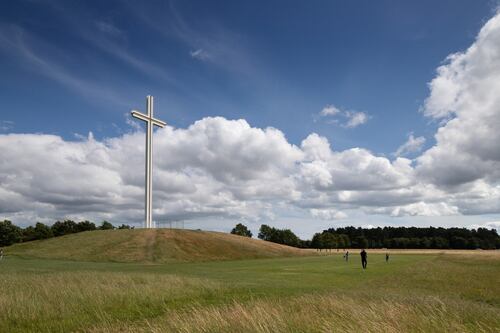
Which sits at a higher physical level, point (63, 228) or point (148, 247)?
point (63, 228)

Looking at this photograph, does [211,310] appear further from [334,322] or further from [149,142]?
[149,142]

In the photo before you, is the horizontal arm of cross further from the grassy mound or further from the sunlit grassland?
the sunlit grassland

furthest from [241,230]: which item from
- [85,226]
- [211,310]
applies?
[211,310]

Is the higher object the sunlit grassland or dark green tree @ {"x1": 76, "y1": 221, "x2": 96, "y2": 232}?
Answer: dark green tree @ {"x1": 76, "y1": 221, "x2": 96, "y2": 232}

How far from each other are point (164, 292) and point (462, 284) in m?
20.9

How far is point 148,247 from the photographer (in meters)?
77.1

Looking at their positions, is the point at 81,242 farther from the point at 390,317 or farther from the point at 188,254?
the point at 390,317

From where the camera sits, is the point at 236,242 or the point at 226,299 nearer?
the point at 226,299

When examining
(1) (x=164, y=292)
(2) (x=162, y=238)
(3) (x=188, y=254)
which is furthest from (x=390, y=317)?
(2) (x=162, y=238)

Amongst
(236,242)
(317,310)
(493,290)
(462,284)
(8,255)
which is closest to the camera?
(317,310)

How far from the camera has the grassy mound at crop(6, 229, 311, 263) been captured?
72.2m

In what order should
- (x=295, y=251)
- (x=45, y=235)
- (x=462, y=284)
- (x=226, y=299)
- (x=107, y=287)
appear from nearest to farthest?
1. (x=226, y=299)
2. (x=107, y=287)
3. (x=462, y=284)
4. (x=295, y=251)
5. (x=45, y=235)

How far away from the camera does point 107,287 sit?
20.1 meters

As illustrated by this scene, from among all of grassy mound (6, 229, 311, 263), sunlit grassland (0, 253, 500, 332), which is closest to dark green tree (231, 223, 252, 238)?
grassy mound (6, 229, 311, 263)
